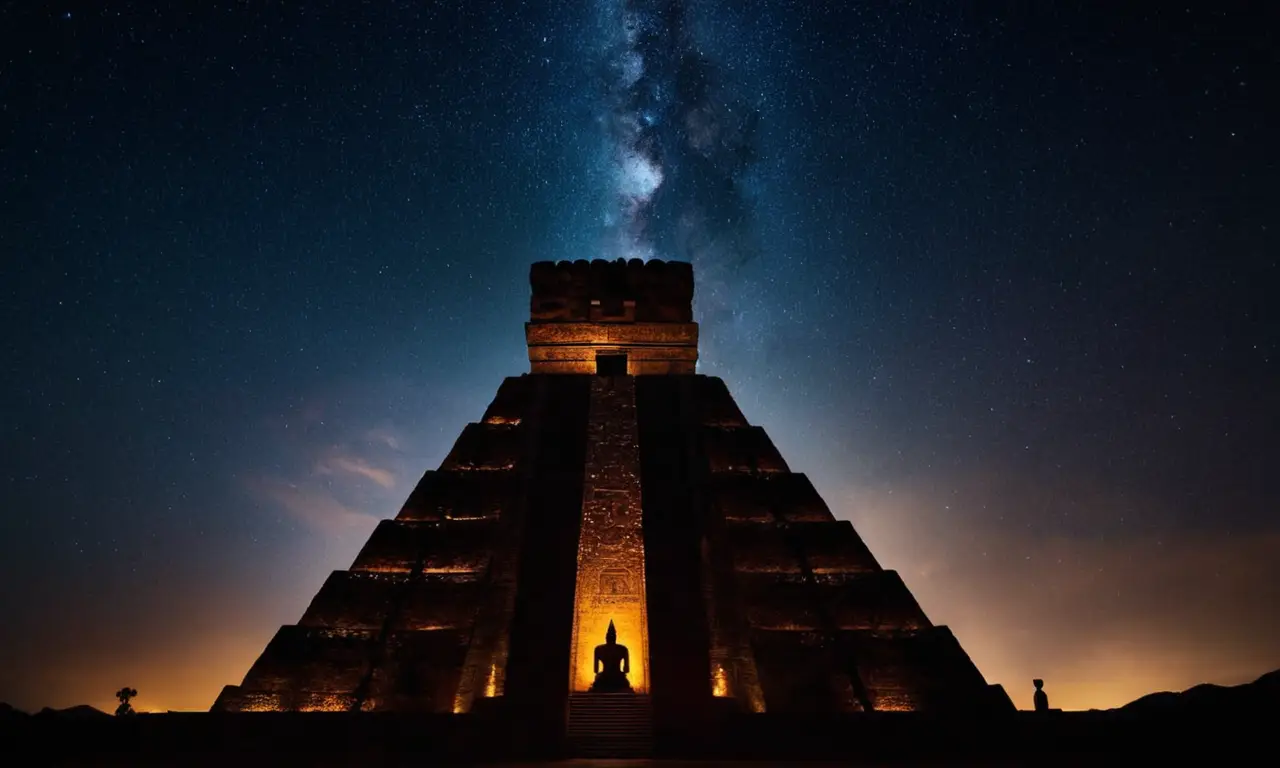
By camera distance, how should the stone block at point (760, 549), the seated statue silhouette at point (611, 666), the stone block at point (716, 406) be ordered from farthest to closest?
the stone block at point (716, 406) → the stone block at point (760, 549) → the seated statue silhouette at point (611, 666)

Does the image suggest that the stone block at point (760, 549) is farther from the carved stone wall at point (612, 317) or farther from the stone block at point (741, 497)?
the carved stone wall at point (612, 317)

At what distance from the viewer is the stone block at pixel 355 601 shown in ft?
29.2

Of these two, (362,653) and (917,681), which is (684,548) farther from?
(362,653)

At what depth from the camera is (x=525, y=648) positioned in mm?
8352

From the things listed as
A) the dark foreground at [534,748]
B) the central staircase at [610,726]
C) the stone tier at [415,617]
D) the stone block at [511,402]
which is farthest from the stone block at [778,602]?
the stone block at [511,402]

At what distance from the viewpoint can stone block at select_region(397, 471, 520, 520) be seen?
34.7ft

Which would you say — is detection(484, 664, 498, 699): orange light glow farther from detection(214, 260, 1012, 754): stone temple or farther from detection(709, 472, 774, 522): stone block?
detection(709, 472, 774, 522): stone block

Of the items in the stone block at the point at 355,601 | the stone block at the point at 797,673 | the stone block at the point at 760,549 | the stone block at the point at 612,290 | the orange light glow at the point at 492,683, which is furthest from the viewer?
the stone block at the point at 612,290

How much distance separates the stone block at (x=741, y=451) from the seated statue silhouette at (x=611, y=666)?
135 inches

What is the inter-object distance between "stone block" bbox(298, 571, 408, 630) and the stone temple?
2cm

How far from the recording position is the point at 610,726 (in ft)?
24.8

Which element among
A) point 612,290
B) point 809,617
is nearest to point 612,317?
point 612,290

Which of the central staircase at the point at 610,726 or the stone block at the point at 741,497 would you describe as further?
the stone block at the point at 741,497

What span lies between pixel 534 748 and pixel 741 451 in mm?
5775
